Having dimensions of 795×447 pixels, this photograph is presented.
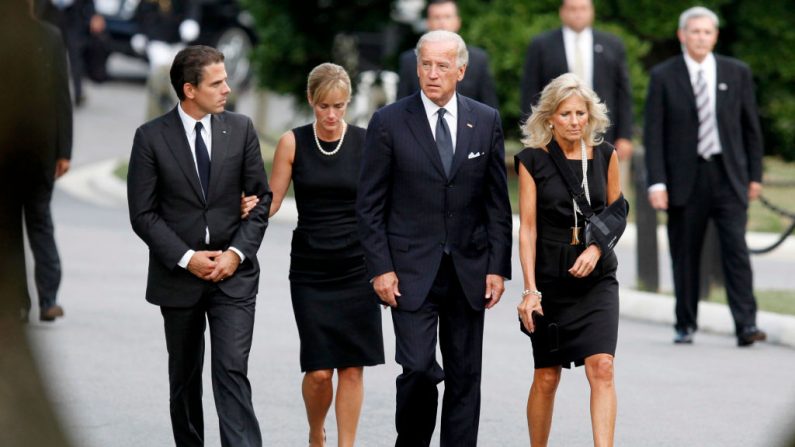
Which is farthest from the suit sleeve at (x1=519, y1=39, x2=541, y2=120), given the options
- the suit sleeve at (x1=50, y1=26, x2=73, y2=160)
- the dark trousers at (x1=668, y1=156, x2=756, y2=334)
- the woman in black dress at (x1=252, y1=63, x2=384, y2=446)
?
the woman in black dress at (x1=252, y1=63, x2=384, y2=446)

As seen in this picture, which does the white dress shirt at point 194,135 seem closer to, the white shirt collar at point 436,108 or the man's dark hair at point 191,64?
the man's dark hair at point 191,64

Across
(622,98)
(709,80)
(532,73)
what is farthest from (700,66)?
(532,73)

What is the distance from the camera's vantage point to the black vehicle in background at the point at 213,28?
1002 inches

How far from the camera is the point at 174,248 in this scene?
15.9 feet

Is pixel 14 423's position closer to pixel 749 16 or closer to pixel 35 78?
pixel 35 78

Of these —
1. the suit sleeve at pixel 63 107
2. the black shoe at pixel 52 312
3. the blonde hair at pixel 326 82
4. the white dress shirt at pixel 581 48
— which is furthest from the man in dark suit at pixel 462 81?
the blonde hair at pixel 326 82

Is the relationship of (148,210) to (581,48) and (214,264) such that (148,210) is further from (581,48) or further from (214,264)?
(581,48)

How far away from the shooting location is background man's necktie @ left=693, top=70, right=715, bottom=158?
8594mm

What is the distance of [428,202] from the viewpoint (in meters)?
4.99

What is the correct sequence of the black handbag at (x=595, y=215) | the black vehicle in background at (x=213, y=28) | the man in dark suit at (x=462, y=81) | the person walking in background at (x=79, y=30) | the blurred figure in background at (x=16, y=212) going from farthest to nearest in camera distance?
the black vehicle in background at (x=213, y=28) < the person walking in background at (x=79, y=30) < the man in dark suit at (x=462, y=81) < the black handbag at (x=595, y=215) < the blurred figure in background at (x=16, y=212)

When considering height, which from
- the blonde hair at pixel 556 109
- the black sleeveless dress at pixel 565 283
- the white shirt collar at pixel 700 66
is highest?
the blonde hair at pixel 556 109

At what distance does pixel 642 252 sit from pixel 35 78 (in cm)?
1019

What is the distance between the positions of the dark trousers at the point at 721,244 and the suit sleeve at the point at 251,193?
418 centimetres

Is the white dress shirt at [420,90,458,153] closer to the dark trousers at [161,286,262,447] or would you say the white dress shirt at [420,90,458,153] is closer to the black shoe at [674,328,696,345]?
the dark trousers at [161,286,262,447]
